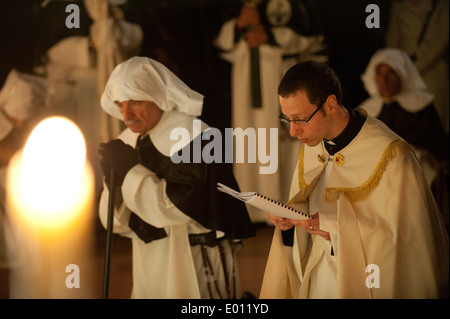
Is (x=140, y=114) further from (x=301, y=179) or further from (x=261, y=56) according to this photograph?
(x=301, y=179)

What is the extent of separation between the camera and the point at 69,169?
3793mm

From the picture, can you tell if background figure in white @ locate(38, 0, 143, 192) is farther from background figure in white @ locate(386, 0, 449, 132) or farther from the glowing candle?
background figure in white @ locate(386, 0, 449, 132)

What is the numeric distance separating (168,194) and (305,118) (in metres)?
1.00

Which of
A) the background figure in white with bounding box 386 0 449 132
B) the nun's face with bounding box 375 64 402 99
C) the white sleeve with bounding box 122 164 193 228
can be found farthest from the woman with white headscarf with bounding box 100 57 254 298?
the background figure in white with bounding box 386 0 449 132

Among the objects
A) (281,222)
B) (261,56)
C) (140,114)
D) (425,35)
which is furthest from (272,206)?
(425,35)

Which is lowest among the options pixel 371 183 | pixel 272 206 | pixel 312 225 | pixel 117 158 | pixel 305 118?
pixel 312 225

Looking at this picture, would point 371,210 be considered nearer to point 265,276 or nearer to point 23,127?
point 265,276

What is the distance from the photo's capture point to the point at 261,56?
3.77 meters

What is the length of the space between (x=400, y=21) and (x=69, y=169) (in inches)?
98.6

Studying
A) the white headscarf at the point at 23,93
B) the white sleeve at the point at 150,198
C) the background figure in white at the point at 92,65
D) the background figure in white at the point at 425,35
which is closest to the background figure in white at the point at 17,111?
the white headscarf at the point at 23,93

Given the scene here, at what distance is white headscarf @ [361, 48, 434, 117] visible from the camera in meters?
3.81

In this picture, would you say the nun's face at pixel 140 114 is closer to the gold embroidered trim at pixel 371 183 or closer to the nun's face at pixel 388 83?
the gold embroidered trim at pixel 371 183

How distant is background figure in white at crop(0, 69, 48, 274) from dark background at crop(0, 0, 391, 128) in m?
0.08

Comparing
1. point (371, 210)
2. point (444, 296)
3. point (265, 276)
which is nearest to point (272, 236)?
point (265, 276)
